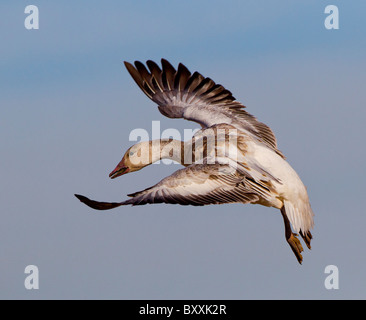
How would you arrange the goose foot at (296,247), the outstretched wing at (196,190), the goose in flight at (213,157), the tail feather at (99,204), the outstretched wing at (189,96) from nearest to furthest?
the tail feather at (99,204), the outstretched wing at (196,190), the goose in flight at (213,157), the goose foot at (296,247), the outstretched wing at (189,96)

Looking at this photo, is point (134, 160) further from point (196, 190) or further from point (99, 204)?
point (99, 204)

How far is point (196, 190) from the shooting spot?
9.46 metres

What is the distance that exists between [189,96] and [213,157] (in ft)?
8.22

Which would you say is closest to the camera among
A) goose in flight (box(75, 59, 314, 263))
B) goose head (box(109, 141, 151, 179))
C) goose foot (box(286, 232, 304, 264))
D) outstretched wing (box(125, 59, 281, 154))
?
goose in flight (box(75, 59, 314, 263))

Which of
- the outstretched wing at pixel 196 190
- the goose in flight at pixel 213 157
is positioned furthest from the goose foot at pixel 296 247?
the outstretched wing at pixel 196 190

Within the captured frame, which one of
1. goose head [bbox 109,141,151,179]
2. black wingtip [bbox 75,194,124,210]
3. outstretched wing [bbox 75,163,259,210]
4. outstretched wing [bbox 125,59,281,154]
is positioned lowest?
black wingtip [bbox 75,194,124,210]

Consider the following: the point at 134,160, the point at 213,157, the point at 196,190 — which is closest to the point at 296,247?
the point at 213,157

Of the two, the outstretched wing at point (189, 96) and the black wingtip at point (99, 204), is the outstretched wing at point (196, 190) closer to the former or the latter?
the black wingtip at point (99, 204)

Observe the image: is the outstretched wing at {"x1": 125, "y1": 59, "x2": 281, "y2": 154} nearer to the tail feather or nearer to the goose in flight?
the goose in flight

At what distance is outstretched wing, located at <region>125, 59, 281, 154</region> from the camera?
12094 mm

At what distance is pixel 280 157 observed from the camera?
10734 millimetres

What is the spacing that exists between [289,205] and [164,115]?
2.78 meters

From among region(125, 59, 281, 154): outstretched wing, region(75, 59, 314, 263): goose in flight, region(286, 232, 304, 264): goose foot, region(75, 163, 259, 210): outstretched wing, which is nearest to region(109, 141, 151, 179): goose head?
region(75, 59, 314, 263): goose in flight

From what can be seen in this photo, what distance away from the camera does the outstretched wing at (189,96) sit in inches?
476
